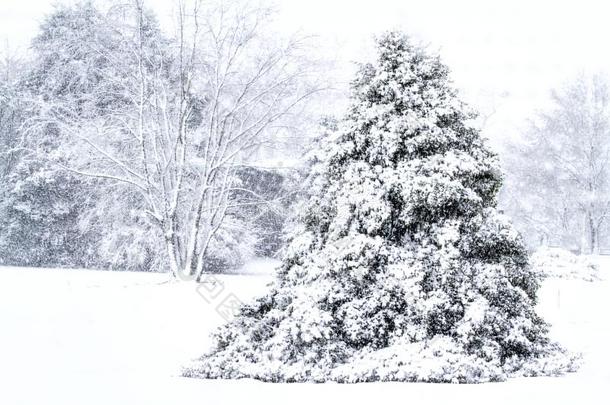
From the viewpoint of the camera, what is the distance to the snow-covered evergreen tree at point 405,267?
7703 mm

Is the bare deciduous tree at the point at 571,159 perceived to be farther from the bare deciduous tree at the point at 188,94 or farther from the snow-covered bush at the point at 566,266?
the bare deciduous tree at the point at 188,94

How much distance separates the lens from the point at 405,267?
26.1ft

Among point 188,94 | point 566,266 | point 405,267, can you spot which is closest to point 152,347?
point 405,267

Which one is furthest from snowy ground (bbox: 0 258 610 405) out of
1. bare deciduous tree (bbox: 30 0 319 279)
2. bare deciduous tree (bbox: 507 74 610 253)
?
bare deciduous tree (bbox: 507 74 610 253)

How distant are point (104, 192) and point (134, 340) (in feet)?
28.3

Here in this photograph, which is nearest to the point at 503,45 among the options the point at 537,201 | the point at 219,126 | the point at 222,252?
the point at 537,201

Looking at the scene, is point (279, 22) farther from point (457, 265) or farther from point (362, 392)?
point (362, 392)

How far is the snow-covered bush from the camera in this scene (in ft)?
62.2

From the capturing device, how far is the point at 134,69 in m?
15.5

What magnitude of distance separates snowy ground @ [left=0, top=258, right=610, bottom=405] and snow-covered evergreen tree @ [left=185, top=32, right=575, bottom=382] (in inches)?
16.9

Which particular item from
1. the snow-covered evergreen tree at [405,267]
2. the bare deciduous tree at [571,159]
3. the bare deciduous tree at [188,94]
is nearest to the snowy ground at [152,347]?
the snow-covered evergreen tree at [405,267]

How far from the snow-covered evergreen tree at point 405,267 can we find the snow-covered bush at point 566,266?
37.8 feet

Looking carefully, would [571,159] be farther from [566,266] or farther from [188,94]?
[188,94]

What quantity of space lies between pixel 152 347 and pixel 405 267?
546 centimetres
